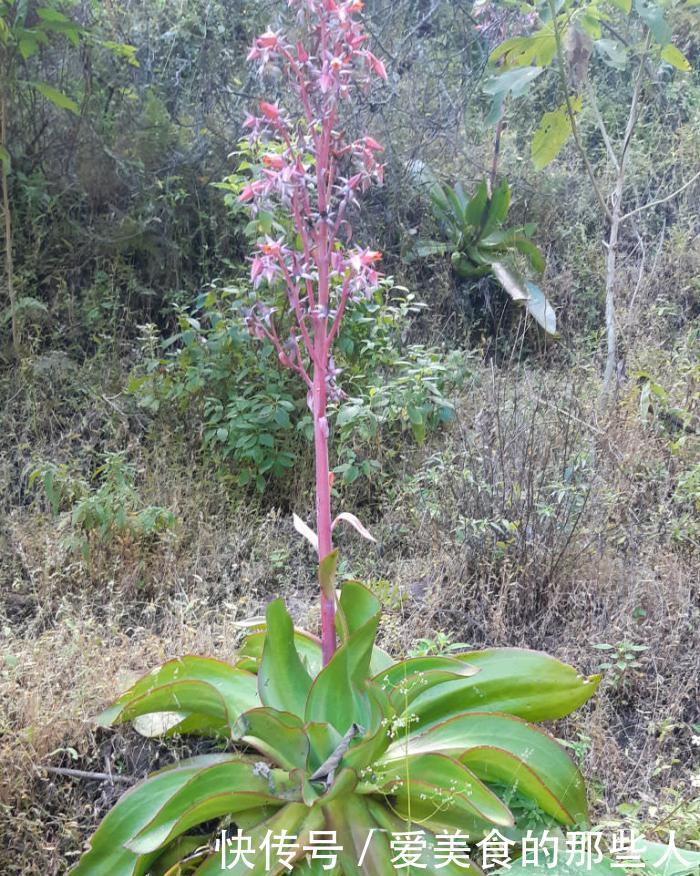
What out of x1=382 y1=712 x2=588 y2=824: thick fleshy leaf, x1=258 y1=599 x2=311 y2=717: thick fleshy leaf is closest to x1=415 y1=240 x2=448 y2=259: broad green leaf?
x1=258 y1=599 x2=311 y2=717: thick fleshy leaf

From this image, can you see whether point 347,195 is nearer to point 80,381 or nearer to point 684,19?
point 80,381

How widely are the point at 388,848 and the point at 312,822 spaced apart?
0.62ft

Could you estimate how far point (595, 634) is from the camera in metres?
2.71

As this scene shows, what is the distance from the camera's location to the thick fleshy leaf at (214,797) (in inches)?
71.8

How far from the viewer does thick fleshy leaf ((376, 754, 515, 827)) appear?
1777 mm

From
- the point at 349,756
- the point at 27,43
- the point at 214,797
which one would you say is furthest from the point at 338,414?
the point at 27,43

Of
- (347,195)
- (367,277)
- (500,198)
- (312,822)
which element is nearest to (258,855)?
(312,822)

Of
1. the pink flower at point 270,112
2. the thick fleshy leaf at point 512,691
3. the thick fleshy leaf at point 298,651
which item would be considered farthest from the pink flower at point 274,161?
the thick fleshy leaf at point 512,691

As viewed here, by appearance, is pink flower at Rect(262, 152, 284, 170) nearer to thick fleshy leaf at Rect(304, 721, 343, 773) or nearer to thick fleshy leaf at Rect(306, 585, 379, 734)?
thick fleshy leaf at Rect(306, 585, 379, 734)

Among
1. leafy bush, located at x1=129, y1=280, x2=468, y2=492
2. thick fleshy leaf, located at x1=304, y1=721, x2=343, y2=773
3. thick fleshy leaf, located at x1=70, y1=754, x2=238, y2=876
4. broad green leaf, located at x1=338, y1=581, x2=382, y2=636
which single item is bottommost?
thick fleshy leaf, located at x1=70, y1=754, x2=238, y2=876

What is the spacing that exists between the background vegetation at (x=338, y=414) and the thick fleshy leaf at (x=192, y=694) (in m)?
0.16

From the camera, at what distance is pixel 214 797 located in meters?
1.84

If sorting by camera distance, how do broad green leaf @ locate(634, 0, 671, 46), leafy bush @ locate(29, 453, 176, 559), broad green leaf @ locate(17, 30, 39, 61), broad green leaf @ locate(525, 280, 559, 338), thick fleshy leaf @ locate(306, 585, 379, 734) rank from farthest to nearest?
broad green leaf @ locate(525, 280, 559, 338), broad green leaf @ locate(17, 30, 39, 61), leafy bush @ locate(29, 453, 176, 559), broad green leaf @ locate(634, 0, 671, 46), thick fleshy leaf @ locate(306, 585, 379, 734)

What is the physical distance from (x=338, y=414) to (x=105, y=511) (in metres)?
1.07
